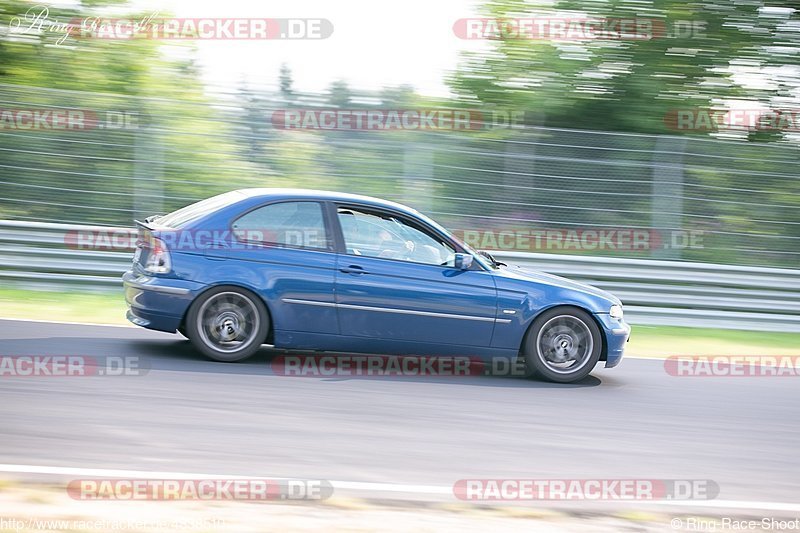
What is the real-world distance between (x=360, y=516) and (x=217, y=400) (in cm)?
236

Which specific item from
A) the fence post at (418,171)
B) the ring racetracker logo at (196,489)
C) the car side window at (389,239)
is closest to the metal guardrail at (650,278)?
the fence post at (418,171)

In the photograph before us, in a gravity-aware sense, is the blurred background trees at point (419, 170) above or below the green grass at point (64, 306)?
above

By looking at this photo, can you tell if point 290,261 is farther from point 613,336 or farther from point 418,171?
point 418,171

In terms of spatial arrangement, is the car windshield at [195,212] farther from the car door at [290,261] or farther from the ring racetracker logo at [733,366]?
the ring racetracker logo at [733,366]

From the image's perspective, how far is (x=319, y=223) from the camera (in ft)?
26.6

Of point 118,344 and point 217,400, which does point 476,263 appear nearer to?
point 217,400

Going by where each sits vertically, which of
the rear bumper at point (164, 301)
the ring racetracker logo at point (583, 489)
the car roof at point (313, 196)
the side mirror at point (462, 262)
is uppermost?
the car roof at point (313, 196)

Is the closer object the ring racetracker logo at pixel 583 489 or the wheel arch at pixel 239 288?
the ring racetracker logo at pixel 583 489

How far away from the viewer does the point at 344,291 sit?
26.0 feet

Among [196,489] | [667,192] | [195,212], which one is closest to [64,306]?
[195,212]

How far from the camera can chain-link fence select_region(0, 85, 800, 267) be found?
12.5m

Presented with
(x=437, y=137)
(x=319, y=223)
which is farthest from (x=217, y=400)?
(x=437, y=137)

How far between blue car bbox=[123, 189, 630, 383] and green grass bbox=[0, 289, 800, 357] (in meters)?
2.57

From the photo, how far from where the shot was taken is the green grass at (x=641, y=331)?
10.6 metres
